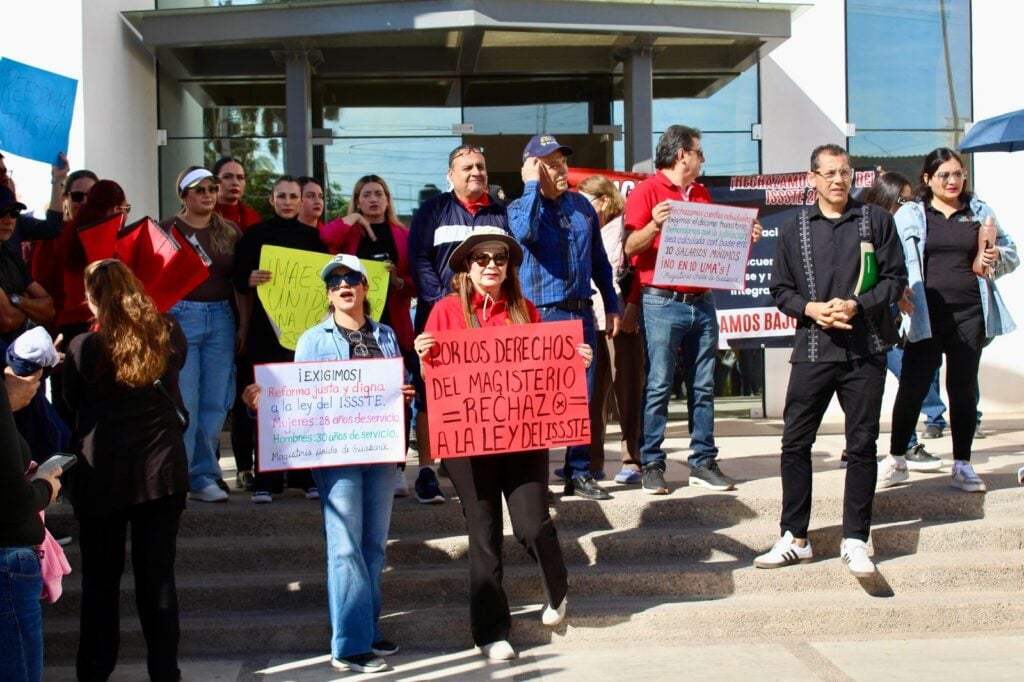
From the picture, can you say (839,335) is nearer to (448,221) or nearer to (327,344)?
(448,221)

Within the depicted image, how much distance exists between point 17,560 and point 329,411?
1.99 meters

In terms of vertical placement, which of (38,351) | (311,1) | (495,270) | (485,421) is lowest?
(485,421)

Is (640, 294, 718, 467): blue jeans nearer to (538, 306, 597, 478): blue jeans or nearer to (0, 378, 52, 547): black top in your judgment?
(538, 306, 597, 478): blue jeans

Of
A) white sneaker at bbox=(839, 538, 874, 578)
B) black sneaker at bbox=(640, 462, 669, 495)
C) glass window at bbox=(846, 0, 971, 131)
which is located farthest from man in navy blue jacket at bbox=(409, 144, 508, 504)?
glass window at bbox=(846, 0, 971, 131)

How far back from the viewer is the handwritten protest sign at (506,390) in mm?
5578

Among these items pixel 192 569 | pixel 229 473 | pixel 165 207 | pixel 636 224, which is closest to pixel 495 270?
pixel 636 224

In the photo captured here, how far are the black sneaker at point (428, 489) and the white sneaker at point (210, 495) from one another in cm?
118

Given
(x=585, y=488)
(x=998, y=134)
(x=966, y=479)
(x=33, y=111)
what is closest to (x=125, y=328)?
(x=585, y=488)

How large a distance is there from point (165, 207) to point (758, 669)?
8.37 meters

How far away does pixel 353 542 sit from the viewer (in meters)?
5.40

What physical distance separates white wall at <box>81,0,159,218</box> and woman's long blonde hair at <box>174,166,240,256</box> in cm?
329

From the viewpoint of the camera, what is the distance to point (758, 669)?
543cm

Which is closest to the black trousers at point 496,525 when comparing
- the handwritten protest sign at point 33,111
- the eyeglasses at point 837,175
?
the eyeglasses at point 837,175

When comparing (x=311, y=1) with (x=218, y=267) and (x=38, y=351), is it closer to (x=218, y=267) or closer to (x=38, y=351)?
(x=218, y=267)
